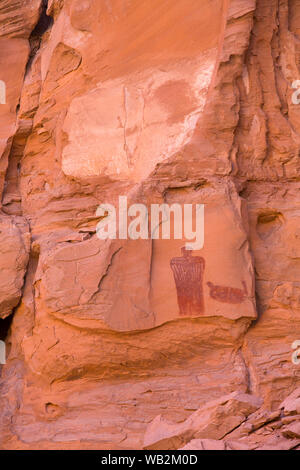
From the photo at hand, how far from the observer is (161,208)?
5.57m

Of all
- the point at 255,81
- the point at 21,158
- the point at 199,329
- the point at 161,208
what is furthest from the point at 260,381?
the point at 21,158

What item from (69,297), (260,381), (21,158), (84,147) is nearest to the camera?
(260,381)

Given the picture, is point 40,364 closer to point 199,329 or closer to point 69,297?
point 69,297

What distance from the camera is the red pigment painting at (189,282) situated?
17.6ft

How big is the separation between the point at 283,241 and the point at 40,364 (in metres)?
2.50

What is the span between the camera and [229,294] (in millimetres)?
5332

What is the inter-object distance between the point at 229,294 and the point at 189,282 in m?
0.36

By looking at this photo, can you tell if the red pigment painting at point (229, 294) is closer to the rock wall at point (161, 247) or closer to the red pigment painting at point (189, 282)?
the rock wall at point (161, 247)

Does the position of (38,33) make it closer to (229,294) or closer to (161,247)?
(161,247)

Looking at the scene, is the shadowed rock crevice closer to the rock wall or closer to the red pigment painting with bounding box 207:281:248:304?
the rock wall

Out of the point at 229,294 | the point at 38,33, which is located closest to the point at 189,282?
the point at 229,294

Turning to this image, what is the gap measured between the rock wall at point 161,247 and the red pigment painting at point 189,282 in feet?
0.06

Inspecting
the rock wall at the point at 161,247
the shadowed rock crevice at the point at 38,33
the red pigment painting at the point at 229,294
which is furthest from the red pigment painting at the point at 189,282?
the shadowed rock crevice at the point at 38,33

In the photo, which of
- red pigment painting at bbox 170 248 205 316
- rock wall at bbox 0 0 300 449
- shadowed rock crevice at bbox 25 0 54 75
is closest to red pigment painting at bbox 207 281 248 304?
rock wall at bbox 0 0 300 449
